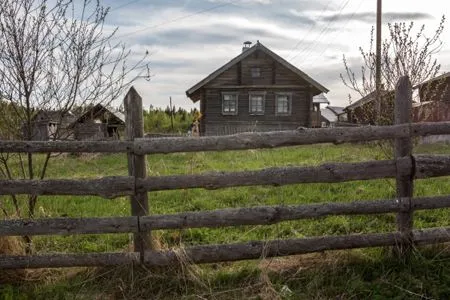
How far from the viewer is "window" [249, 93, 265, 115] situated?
30.2 meters

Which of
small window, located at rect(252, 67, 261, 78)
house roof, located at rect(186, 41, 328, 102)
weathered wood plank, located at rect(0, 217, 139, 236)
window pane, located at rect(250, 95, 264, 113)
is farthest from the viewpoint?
window pane, located at rect(250, 95, 264, 113)

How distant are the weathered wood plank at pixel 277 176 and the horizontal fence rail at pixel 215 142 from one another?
0.76ft

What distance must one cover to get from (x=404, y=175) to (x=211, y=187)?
1758 mm

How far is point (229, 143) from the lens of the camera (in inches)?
156

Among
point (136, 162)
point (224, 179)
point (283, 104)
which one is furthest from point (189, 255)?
point (283, 104)

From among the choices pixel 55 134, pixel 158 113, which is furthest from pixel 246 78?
pixel 55 134

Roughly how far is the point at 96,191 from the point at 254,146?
1452 mm

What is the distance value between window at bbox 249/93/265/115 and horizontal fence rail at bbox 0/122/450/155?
26312 millimetres

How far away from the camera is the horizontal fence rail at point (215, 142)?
3.95 m

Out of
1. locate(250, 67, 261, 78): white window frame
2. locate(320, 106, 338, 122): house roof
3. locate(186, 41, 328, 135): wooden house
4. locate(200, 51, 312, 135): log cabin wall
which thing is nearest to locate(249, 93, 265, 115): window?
locate(186, 41, 328, 135): wooden house

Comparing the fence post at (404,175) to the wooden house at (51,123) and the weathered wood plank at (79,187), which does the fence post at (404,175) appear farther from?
the wooden house at (51,123)

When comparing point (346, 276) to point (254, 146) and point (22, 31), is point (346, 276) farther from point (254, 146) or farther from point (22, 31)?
point (22, 31)

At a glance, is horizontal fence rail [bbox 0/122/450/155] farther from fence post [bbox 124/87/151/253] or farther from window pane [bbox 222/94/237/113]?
window pane [bbox 222/94/237/113]

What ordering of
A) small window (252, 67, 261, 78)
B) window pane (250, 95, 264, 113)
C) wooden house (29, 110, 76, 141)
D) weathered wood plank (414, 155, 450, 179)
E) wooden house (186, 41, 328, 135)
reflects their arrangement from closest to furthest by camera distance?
weathered wood plank (414, 155, 450, 179) < wooden house (29, 110, 76, 141) < wooden house (186, 41, 328, 135) < small window (252, 67, 261, 78) < window pane (250, 95, 264, 113)
